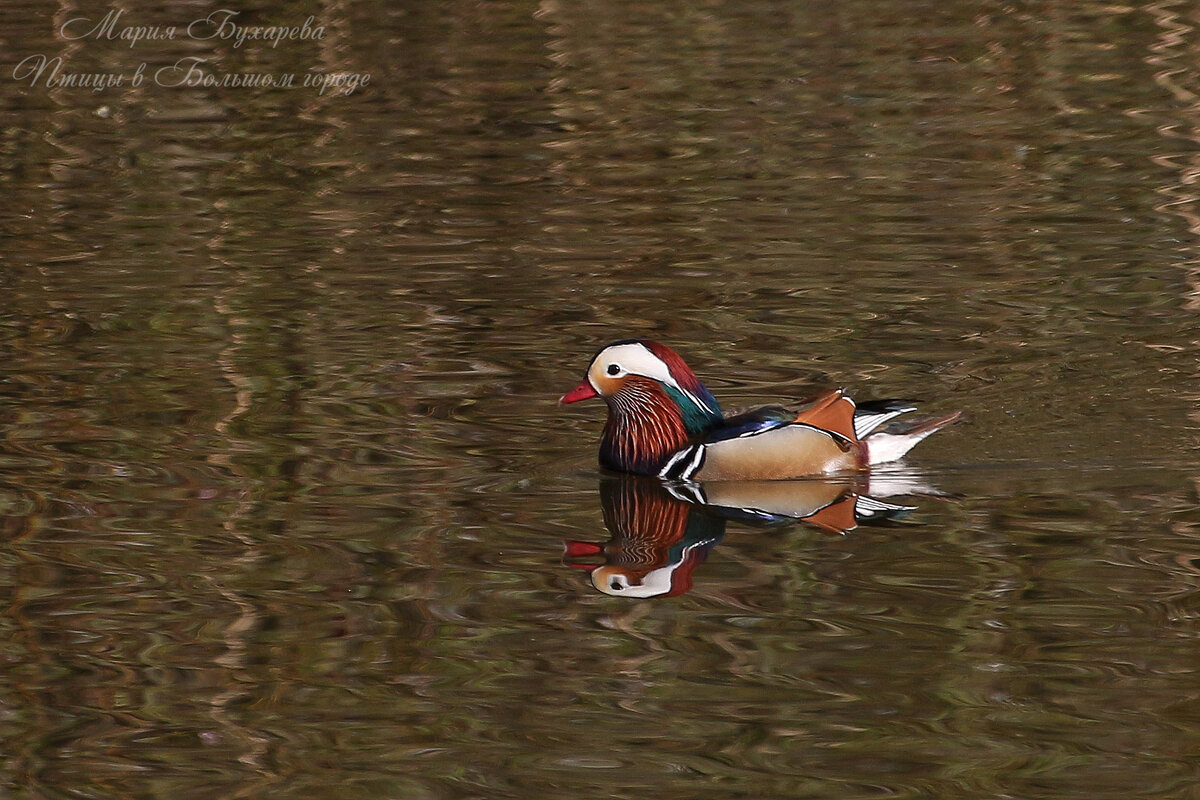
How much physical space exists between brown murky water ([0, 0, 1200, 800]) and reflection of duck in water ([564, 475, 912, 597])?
0.08 meters

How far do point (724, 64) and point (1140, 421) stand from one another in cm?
1047

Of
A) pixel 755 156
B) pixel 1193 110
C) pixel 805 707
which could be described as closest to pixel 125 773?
pixel 805 707

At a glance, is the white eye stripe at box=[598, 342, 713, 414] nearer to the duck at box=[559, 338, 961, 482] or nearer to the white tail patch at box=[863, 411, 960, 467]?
the duck at box=[559, 338, 961, 482]

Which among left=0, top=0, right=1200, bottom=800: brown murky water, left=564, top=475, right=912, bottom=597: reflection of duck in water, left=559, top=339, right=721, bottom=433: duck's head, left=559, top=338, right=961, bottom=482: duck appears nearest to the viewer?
left=0, top=0, right=1200, bottom=800: brown murky water

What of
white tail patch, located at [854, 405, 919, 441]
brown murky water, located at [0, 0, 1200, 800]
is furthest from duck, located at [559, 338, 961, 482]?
brown murky water, located at [0, 0, 1200, 800]

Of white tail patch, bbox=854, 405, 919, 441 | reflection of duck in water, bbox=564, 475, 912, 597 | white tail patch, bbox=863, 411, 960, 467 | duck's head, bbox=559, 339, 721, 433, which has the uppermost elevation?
duck's head, bbox=559, 339, 721, 433

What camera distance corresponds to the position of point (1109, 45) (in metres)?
19.7

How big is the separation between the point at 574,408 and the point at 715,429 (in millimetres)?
1471

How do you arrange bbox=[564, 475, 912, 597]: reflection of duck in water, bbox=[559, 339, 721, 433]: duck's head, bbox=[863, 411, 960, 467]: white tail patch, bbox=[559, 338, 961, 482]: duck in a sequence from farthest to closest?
bbox=[559, 339, 721, 433]: duck's head < bbox=[863, 411, 960, 467]: white tail patch < bbox=[559, 338, 961, 482]: duck < bbox=[564, 475, 912, 597]: reflection of duck in water

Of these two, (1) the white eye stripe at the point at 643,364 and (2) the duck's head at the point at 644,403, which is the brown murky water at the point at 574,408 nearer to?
(2) the duck's head at the point at 644,403

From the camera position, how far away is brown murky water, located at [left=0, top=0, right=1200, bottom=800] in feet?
20.8

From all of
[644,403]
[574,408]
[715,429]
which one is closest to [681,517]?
[715,429]

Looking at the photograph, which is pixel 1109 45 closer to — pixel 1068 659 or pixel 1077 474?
pixel 1077 474

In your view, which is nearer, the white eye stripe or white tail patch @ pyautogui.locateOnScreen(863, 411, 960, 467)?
white tail patch @ pyautogui.locateOnScreen(863, 411, 960, 467)
